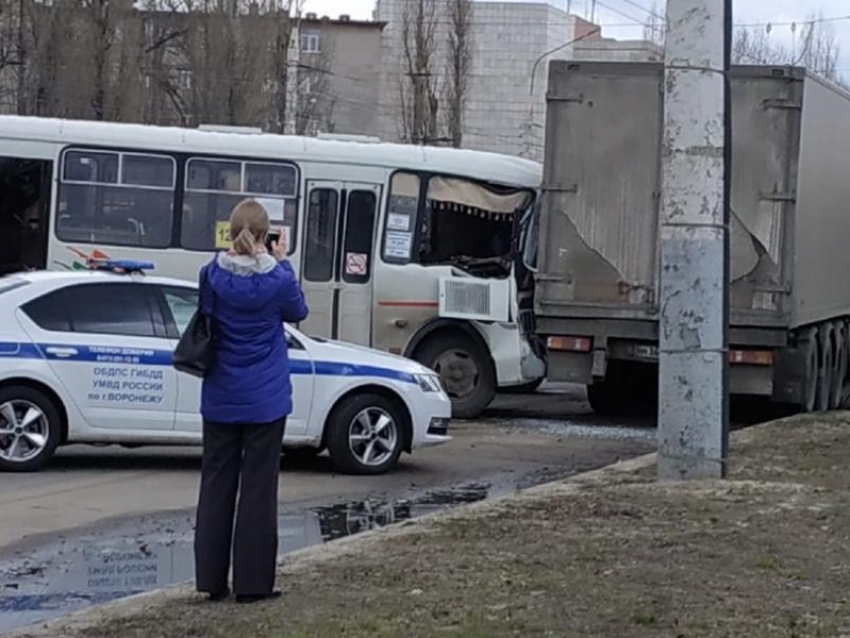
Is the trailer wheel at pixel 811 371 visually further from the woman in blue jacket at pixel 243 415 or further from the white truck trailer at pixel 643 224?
the woman in blue jacket at pixel 243 415

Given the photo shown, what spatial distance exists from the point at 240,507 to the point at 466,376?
11.2 m

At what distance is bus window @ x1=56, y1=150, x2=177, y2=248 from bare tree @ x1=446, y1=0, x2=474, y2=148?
37406mm

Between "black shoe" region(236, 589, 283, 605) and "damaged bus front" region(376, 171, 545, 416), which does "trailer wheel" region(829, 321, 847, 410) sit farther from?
"black shoe" region(236, 589, 283, 605)

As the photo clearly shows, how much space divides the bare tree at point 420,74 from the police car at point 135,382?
41.8 m

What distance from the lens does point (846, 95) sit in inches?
802

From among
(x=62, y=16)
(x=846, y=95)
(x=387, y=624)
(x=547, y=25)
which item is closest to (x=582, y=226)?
(x=846, y=95)

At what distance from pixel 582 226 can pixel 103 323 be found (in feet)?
20.0

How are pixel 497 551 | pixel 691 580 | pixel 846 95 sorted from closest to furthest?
pixel 691 580 → pixel 497 551 → pixel 846 95

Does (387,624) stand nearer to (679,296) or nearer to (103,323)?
(679,296)

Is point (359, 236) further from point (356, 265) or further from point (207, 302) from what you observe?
point (207, 302)

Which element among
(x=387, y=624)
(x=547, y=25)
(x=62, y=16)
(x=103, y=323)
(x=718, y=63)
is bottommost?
(x=387, y=624)

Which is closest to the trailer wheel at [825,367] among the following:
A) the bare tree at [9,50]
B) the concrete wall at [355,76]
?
the bare tree at [9,50]

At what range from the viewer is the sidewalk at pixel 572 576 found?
22.2 ft

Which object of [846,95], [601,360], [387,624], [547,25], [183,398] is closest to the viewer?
[387,624]
